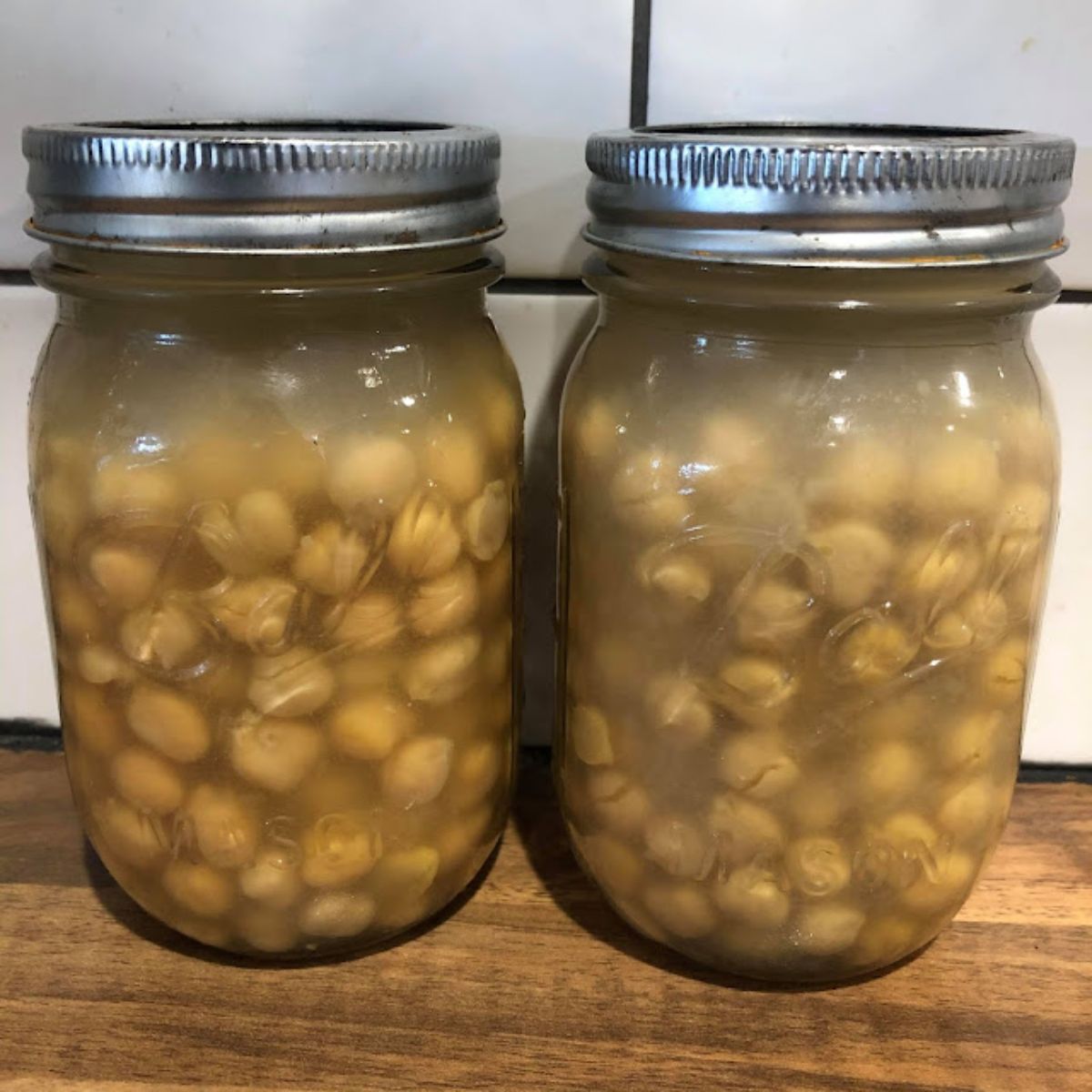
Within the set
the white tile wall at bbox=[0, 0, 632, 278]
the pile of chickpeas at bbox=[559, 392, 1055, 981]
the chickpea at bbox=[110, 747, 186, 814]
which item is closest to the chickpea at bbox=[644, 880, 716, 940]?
the pile of chickpeas at bbox=[559, 392, 1055, 981]

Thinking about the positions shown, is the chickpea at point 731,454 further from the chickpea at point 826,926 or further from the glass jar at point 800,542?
the chickpea at point 826,926

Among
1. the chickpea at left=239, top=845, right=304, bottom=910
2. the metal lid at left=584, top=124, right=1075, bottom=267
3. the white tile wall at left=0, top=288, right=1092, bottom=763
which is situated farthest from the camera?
the white tile wall at left=0, top=288, right=1092, bottom=763

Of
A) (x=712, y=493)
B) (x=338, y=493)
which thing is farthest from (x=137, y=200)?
(x=712, y=493)

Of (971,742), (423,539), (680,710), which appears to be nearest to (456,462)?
(423,539)

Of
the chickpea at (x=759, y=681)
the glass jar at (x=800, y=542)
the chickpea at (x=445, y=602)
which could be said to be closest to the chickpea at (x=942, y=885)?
the glass jar at (x=800, y=542)

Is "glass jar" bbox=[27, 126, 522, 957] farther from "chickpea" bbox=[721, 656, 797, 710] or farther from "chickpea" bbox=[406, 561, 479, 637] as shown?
"chickpea" bbox=[721, 656, 797, 710]

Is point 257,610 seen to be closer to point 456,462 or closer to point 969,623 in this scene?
point 456,462
